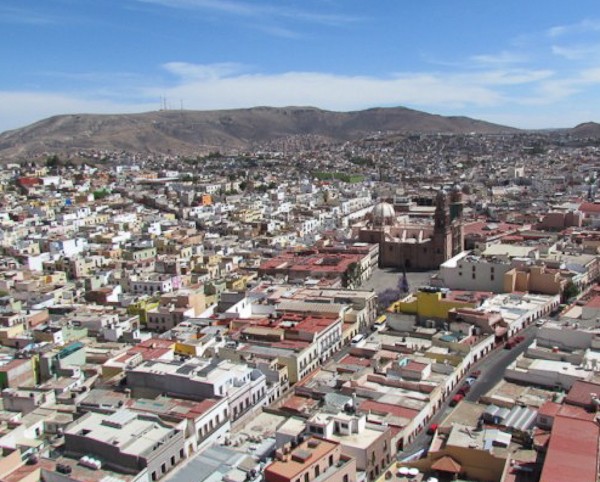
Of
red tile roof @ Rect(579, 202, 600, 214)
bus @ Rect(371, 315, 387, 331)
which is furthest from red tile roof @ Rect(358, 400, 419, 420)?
red tile roof @ Rect(579, 202, 600, 214)

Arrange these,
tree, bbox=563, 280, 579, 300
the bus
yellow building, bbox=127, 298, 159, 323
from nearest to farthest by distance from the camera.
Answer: the bus, yellow building, bbox=127, 298, 159, 323, tree, bbox=563, 280, 579, 300

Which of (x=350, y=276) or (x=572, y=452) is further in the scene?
(x=350, y=276)

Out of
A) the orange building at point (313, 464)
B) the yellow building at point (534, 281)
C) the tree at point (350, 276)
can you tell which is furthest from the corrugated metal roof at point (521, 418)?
the tree at point (350, 276)

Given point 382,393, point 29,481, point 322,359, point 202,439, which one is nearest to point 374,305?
point 322,359

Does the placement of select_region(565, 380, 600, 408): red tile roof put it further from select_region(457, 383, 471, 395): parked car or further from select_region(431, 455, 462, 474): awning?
select_region(431, 455, 462, 474): awning

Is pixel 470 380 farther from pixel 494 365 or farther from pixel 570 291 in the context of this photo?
pixel 570 291

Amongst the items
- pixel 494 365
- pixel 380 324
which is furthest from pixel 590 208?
pixel 494 365

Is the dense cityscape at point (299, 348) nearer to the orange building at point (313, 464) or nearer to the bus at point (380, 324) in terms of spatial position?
the orange building at point (313, 464)
